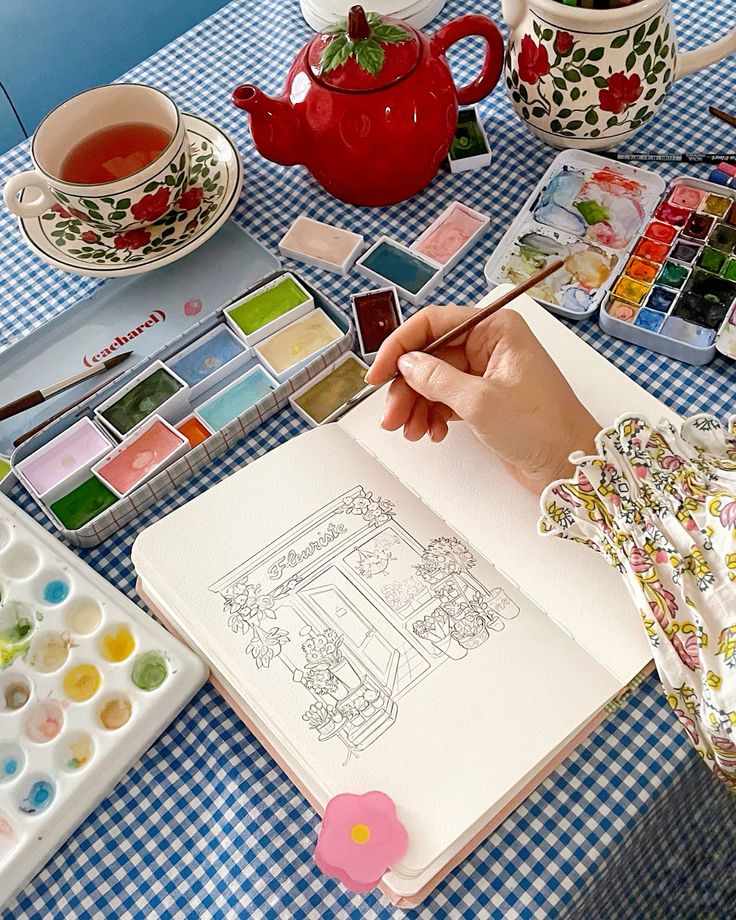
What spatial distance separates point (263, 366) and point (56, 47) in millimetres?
1652

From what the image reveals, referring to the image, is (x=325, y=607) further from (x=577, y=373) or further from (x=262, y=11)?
(x=262, y=11)

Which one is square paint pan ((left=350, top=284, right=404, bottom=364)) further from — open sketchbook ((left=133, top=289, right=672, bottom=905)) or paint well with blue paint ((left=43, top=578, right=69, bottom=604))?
paint well with blue paint ((left=43, top=578, right=69, bottom=604))

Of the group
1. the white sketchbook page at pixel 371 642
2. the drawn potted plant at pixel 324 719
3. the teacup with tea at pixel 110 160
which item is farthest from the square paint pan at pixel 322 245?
the drawn potted plant at pixel 324 719

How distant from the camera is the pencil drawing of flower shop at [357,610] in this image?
0.67 m

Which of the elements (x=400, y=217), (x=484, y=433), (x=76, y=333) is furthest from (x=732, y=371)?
(x=76, y=333)

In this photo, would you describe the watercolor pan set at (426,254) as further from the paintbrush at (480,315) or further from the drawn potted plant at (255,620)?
Result: the drawn potted plant at (255,620)

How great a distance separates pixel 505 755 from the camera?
2.07ft

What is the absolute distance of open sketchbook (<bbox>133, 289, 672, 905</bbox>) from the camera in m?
0.64

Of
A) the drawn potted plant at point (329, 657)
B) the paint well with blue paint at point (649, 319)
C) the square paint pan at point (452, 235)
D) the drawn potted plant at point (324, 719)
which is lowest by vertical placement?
the drawn potted plant at point (324, 719)

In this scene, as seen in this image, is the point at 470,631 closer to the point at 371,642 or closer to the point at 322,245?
the point at 371,642

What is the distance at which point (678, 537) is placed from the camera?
2.29 ft

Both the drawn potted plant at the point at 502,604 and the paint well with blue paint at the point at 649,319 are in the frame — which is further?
the paint well with blue paint at the point at 649,319

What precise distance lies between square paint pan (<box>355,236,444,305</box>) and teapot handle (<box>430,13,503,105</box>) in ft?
0.59

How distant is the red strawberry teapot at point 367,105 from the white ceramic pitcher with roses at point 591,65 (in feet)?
0.13
